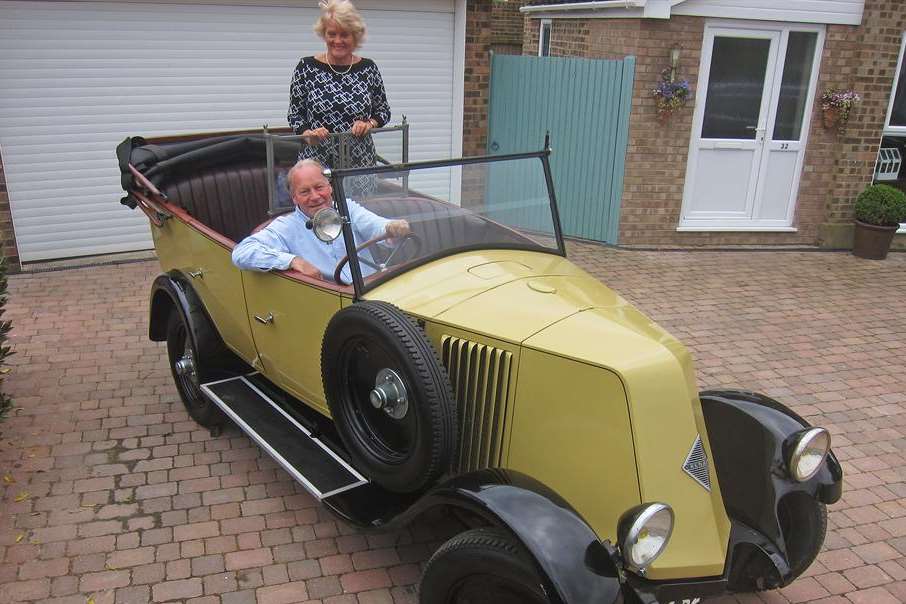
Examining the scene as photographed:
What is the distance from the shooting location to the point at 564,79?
8516 mm

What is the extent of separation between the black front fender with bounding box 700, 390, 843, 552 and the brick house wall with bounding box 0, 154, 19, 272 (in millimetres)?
6815

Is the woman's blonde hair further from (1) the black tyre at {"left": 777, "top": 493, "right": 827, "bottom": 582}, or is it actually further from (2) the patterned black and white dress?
(1) the black tyre at {"left": 777, "top": 493, "right": 827, "bottom": 582}

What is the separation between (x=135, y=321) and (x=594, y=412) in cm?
466

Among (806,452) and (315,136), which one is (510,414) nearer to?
(806,452)

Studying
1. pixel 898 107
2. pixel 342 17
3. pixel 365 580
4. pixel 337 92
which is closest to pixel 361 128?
pixel 337 92

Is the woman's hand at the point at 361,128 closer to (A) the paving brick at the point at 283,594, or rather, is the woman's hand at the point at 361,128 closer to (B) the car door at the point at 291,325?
(B) the car door at the point at 291,325

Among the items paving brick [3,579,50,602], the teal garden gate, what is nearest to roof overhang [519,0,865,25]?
the teal garden gate

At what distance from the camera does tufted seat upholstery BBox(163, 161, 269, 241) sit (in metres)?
4.82

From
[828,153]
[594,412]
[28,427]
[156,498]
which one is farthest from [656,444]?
[828,153]

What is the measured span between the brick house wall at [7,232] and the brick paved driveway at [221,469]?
0.31 meters

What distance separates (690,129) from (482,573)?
22.9 feet

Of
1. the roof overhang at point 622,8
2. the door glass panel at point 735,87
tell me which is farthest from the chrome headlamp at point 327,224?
the door glass panel at point 735,87

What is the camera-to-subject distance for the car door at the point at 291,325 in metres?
3.39

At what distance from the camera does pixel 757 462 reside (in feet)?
9.60
